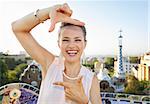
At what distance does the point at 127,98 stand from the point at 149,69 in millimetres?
358

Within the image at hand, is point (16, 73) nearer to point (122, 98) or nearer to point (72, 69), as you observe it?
point (122, 98)

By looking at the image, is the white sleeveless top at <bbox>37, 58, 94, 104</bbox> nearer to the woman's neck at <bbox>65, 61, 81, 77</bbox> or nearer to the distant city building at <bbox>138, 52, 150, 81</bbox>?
the woman's neck at <bbox>65, 61, 81, 77</bbox>

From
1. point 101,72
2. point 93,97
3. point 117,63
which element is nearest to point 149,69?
point 117,63

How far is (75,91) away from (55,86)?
63mm

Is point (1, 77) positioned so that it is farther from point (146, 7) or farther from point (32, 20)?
→ point (32, 20)

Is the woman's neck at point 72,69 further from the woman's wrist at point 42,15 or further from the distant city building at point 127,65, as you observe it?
the distant city building at point 127,65

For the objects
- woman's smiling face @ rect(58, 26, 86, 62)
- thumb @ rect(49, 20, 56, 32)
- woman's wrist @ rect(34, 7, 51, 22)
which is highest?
woman's wrist @ rect(34, 7, 51, 22)

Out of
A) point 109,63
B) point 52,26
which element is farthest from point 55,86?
point 109,63

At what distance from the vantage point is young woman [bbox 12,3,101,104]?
2.23 feet

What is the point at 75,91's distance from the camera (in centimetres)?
69

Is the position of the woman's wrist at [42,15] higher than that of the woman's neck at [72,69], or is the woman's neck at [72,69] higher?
the woman's wrist at [42,15]

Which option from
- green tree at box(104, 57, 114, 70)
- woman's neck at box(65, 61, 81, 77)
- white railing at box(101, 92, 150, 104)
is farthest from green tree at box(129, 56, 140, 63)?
woman's neck at box(65, 61, 81, 77)

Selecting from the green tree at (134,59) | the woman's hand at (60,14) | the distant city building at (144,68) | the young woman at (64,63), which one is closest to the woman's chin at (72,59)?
the young woman at (64,63)

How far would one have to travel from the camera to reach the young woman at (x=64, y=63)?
0.68 meters
